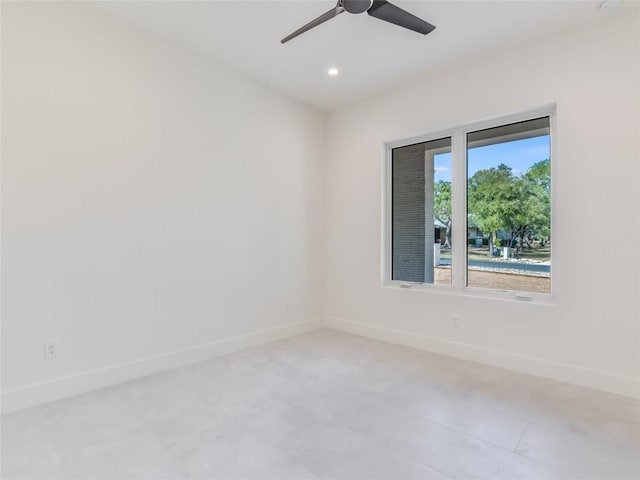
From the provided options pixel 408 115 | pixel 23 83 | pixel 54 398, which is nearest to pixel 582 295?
pixel 408 115

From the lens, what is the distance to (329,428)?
2.11 meters

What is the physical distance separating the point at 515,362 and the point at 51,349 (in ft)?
12.2

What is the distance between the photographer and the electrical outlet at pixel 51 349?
8.07 feet

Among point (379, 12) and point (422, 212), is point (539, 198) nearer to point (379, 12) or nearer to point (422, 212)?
point (422, 212)

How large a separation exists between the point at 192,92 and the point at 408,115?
7.37ft

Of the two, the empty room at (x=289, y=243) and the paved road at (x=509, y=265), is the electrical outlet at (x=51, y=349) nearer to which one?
the empty room at (x=289, y=243)

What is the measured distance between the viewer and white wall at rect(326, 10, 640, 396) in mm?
2604

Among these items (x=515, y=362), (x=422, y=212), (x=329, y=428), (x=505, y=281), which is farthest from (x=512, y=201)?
(x=329, y=428)

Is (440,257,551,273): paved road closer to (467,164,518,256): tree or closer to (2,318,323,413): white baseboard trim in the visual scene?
(467,164,518,256): tree

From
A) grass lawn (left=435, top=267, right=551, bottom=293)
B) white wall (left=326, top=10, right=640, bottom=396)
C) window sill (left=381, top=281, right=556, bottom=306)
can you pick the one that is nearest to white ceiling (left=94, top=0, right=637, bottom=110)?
white wall (left=326, top=10, right=640, bottom=396)

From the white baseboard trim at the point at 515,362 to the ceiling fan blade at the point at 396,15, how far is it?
2.78m

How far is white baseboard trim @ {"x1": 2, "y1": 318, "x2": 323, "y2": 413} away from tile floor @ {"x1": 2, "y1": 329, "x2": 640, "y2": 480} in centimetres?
9

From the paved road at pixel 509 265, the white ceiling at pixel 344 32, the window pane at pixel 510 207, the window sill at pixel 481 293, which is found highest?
the white ceiling at pixel 344 32

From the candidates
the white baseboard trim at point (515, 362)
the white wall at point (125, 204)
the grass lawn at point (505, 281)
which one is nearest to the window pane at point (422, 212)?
the grass lawn at point (505, 281)
